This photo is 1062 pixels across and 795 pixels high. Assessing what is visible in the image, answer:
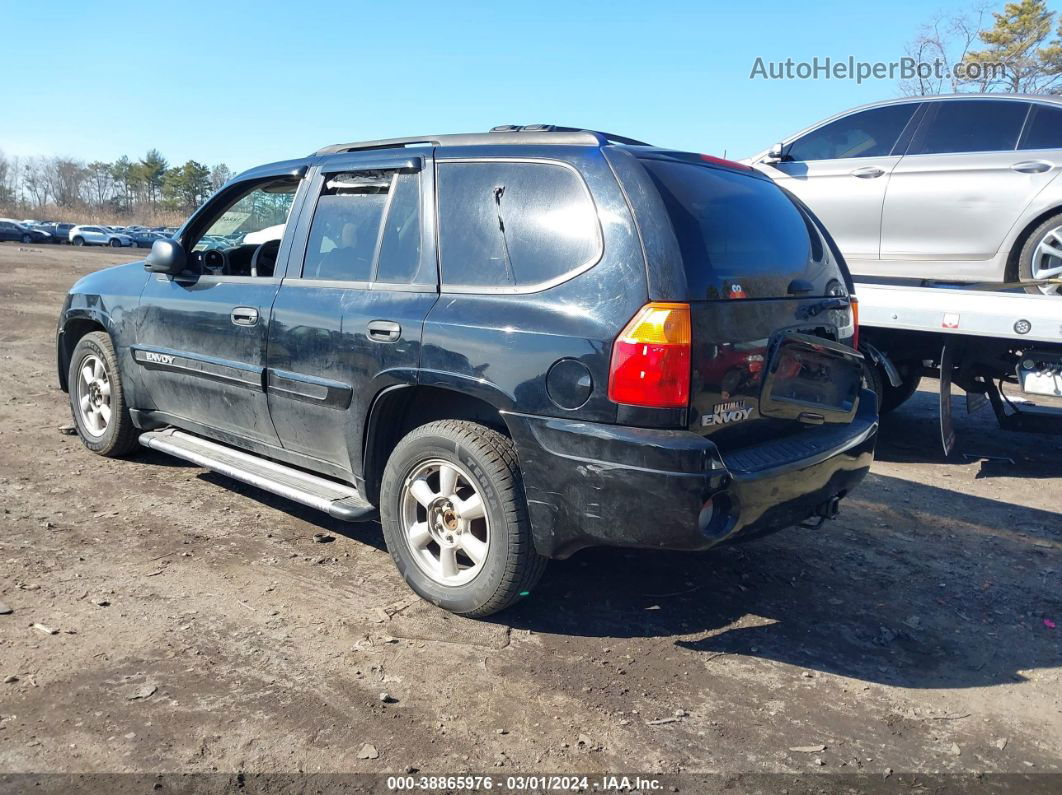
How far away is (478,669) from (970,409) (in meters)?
5.60

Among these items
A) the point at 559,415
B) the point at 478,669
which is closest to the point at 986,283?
the point at 559,415

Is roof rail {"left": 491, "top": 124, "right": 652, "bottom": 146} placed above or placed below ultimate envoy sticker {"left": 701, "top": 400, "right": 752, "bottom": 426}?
above

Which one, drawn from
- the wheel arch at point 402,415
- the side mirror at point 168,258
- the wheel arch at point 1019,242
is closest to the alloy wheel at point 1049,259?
the wheel arch at point 1019,242

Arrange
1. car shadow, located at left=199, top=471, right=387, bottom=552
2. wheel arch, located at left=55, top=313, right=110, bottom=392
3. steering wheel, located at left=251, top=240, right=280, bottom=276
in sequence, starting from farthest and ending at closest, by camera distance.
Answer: wheel arch, located at left=55, top=313, right=110, bottom=392 → steering wheel, located at left=251, top=240, right=280, bottom=276 → car shadow, located at left=199, top=471, right=387, bottom=552

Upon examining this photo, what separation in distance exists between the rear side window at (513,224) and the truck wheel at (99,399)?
9.58 ft

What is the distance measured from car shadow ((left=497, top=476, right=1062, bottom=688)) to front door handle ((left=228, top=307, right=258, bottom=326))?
200cm

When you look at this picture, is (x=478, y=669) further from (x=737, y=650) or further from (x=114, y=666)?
(x=114, y=666)

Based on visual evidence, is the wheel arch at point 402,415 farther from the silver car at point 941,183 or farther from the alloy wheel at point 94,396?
the silver car at point 941,183

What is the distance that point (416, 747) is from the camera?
108 inches

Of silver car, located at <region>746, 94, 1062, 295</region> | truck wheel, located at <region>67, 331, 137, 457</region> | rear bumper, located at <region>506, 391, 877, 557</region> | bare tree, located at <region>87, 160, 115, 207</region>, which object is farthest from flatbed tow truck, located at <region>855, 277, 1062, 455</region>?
bare tree, located at <region>87, 160, 115, 207</region>

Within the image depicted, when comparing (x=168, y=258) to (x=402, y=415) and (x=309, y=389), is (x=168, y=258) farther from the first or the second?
(x=402, y=415)

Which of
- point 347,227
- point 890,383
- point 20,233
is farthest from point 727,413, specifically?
point 20,233

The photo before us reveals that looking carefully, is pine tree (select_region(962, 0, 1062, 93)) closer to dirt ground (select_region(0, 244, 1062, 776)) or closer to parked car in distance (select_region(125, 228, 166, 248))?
dirt ground (select_region(0, 244, 1062, 776))

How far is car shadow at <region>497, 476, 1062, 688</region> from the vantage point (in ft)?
11.5
